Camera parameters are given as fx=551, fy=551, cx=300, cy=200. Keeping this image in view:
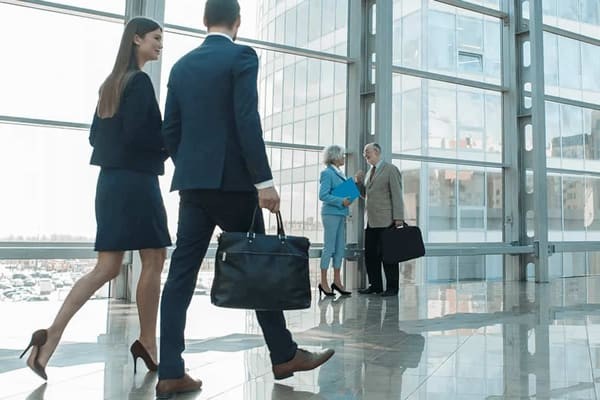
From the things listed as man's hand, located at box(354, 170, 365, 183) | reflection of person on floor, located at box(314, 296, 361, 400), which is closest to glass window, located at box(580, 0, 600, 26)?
man's hand, located at box(354, 170, 365, 183)

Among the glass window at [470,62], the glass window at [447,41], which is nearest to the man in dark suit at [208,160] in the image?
the glass window at [447,41]

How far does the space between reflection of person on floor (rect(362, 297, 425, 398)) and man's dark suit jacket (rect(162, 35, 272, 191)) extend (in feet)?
2.87

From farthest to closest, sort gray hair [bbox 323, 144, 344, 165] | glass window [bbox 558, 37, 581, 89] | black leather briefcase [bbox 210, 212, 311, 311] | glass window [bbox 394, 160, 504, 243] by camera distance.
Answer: glass window [bbox 558, 37, 581, 89] → glass window [bbox 394, 160, 504, 243] → gray hair [bbox 323, 144, 344, 165] → black leather briefcase [bbox 210, 212, 311, 311]

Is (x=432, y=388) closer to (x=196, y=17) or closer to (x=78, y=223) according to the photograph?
(x=78, y=223)

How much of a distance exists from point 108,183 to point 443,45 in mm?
5475

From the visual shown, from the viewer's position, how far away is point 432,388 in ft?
6.54

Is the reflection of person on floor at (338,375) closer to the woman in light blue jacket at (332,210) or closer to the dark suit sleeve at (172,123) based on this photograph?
the dark suit sleeve at (172,123)

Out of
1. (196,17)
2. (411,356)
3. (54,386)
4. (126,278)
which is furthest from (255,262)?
(196,17)

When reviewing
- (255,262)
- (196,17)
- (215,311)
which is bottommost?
(215,311)

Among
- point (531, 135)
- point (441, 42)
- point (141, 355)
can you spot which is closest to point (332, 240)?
point (141, 355)

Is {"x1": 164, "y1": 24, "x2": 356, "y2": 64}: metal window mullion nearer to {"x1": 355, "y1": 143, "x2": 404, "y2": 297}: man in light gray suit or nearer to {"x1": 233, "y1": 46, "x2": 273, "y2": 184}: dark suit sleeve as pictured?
{"x1": 355, "y1": 143, "x2": 404, "y2": 297}: man in light gray suit

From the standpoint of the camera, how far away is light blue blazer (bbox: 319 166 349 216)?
4.84m

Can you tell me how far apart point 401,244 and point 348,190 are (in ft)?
2.17

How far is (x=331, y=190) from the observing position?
487 centimetres
